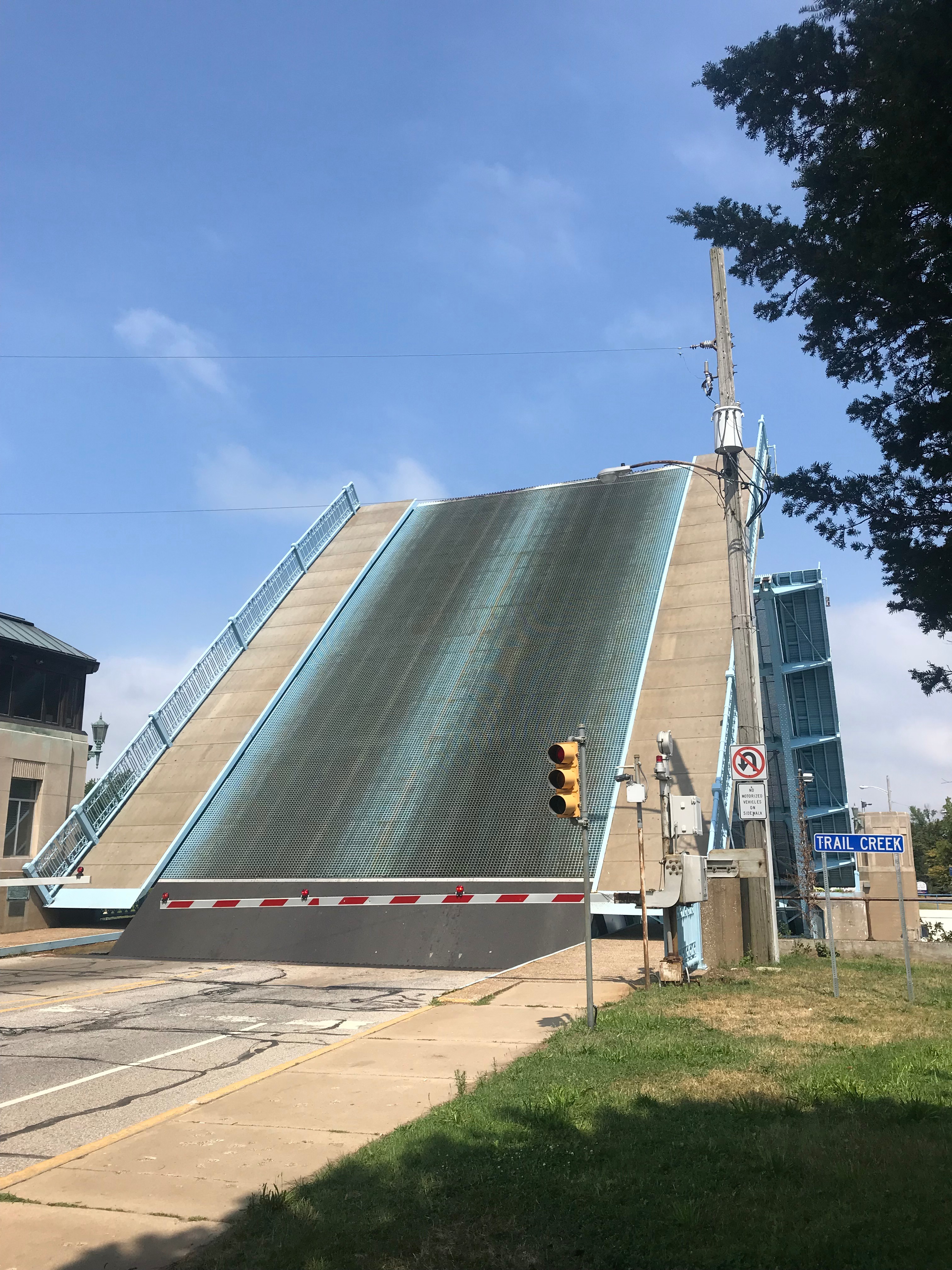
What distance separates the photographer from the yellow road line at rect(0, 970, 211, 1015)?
44.1ft

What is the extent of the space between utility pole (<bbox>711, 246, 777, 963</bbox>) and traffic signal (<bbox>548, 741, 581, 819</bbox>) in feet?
18.3

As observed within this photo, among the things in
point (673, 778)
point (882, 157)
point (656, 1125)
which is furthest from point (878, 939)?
point (882, 157)

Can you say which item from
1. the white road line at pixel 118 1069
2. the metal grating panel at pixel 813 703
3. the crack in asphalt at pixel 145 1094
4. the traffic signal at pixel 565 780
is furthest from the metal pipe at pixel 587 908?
the metal grating panel at pixel 813 703

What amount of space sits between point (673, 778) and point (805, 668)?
12510 millimetres

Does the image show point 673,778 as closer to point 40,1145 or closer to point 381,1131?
point 381,1131

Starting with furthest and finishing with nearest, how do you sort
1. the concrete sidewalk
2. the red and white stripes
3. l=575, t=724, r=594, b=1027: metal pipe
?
the red and white stripes → l=575, t=724, r=594, b=1027: metal pipe → the concrete sidewalk

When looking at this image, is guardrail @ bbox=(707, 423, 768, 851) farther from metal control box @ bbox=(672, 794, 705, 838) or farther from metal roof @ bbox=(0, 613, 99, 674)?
metal roof @ bbox=(0, 613, 99, 674)

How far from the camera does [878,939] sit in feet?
62.1

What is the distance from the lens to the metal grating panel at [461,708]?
66.2 ft

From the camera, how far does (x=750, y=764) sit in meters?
15.2

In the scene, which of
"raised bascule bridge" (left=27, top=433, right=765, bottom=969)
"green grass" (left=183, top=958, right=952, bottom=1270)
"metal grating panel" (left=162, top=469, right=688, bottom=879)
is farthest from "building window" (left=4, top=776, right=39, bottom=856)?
"green grass" (left=183, top=958, right=952, bottom=1270)

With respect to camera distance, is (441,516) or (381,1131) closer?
(381,1131)

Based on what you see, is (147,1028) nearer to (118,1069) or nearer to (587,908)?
(118,1069)

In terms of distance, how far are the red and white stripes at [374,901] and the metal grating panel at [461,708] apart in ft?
1.89
